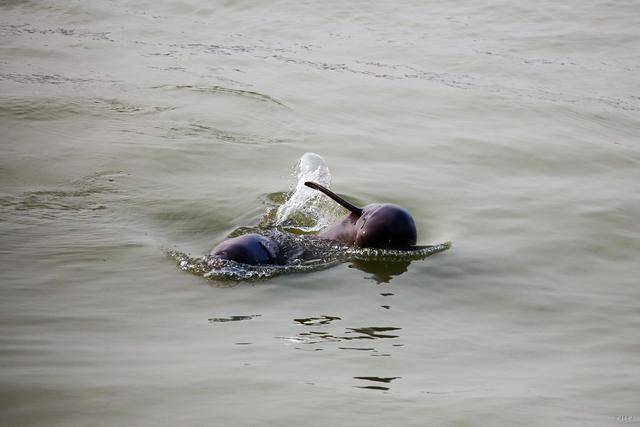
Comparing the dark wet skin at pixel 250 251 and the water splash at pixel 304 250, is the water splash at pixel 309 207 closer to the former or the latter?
the water splash at pixel 304 250

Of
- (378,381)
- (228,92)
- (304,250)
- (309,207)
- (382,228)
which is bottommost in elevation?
(378,381)

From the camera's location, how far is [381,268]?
6375 millimetres

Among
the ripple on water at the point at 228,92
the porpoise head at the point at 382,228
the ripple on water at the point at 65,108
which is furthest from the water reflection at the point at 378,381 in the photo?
the ripple on water at the point at 228,92

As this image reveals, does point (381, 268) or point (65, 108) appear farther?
point (65, 108)

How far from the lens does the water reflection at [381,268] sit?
6.23 metres

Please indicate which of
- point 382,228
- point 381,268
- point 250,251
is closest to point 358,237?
point 382,228

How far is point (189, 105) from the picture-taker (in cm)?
1114

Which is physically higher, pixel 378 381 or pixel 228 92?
pixel 228 92

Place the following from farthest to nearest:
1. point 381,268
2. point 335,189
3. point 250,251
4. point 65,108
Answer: point 65,108 < point 335,189 < point 381,268 < point 250,251

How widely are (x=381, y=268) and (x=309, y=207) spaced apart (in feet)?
5.86

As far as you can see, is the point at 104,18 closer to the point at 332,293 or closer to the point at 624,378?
the point at 332,293

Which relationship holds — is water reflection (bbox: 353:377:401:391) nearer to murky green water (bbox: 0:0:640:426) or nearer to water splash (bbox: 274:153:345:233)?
murky green water (bbox: 0:0:640:426)

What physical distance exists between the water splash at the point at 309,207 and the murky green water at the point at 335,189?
0.27 meters

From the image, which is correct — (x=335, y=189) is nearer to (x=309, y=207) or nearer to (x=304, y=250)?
(x=309, y=207)
